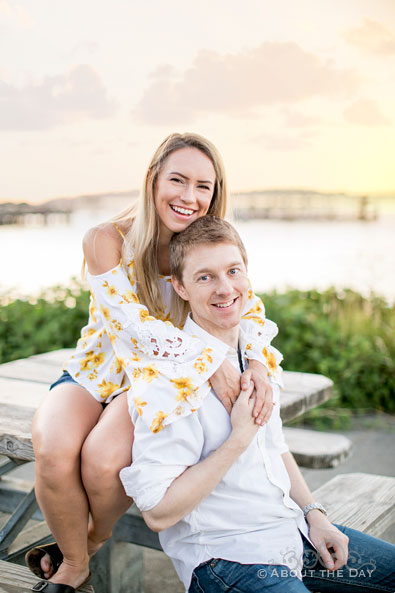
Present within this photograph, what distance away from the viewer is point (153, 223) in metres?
2.21

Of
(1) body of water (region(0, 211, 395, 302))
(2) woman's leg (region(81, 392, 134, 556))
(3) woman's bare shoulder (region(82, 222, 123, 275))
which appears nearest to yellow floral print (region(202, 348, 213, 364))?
(2) woman's leg (region(81, 392, 134, 556))

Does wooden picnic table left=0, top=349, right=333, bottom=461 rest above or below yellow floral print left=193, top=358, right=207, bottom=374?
below

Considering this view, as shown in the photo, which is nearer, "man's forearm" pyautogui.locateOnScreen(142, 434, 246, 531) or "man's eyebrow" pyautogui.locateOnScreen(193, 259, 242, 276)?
"man's forearm" pyautogui.locateOnScreen(142, 434, 246, 531)

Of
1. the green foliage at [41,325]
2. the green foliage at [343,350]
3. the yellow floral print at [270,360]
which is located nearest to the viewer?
the yellow floral print at [270,360]

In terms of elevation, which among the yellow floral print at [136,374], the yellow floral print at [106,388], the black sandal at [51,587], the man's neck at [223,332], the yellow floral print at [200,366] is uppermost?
the man's neck at [223,332]

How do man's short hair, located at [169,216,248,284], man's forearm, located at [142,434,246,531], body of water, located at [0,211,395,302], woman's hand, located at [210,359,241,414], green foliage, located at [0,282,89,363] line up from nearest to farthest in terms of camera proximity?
man's forearm, located at [142,434,246,531], woman's hand, located at [210,359,241,414], man's short hair, located at [169,216,248,284], green foliage, located at [0,282,89,363], body of water, located at [0,211,395,302]

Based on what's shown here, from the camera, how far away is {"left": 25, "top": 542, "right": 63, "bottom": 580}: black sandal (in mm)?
1921

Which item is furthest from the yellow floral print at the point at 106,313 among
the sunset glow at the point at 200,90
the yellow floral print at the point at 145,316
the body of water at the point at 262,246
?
the body of water at the point at 262,246

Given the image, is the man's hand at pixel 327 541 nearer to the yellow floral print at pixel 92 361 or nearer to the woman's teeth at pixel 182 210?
the yellow floral print at pixel 92 361

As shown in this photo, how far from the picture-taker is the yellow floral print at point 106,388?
2.15m

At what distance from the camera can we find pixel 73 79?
245 inches

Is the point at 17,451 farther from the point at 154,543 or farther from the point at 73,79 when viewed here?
the point at 73,79

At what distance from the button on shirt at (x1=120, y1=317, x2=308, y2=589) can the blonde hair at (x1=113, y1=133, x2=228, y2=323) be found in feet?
1.87

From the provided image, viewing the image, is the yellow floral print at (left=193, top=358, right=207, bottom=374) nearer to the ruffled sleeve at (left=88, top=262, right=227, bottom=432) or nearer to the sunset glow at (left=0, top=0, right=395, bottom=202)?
the ruffled sleeve at (left=88, top=262, right=227, bottom=432)
